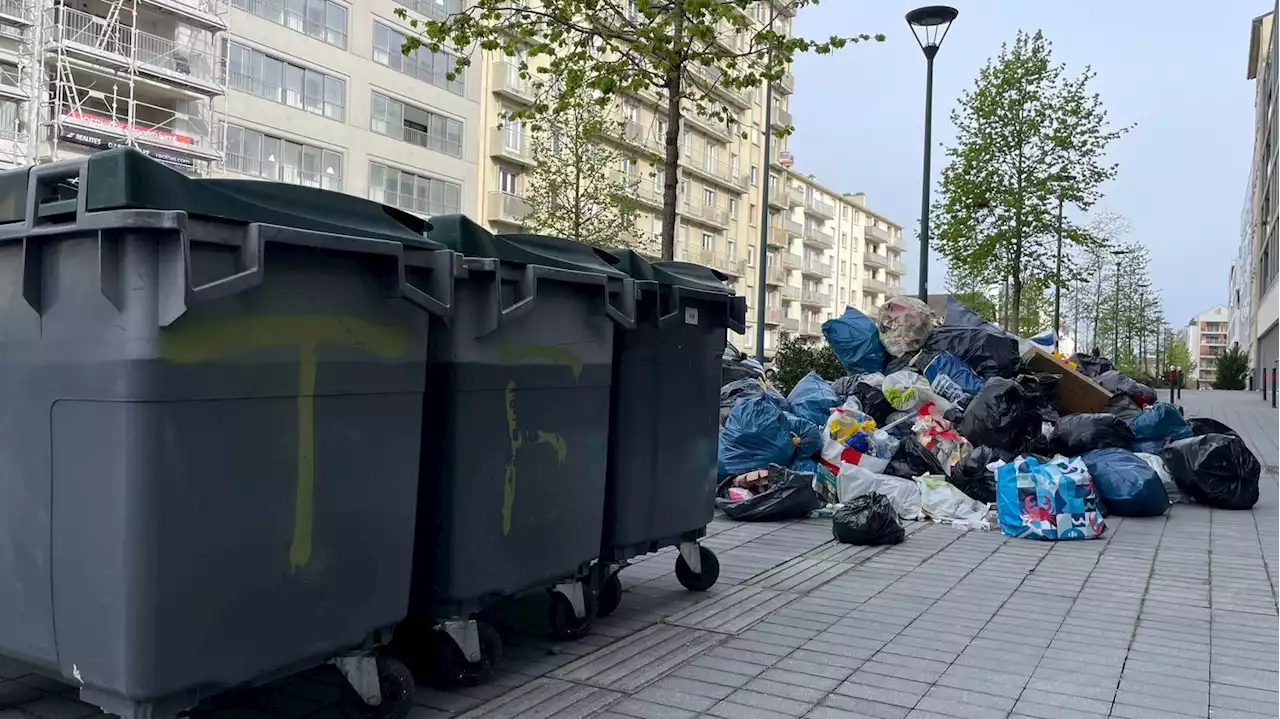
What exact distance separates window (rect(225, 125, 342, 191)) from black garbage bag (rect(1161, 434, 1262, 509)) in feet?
81.8

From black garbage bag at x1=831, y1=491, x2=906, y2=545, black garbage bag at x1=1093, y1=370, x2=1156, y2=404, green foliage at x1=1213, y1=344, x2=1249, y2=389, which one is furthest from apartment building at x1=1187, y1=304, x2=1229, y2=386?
black garbage bag at x1=831, y1=491, x2=906, y2=545

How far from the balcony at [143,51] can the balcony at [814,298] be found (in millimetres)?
53122

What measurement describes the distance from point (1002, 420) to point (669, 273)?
5.32m

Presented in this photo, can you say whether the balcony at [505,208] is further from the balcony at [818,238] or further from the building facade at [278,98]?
the balcony at [818,238]

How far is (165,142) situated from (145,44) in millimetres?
3083

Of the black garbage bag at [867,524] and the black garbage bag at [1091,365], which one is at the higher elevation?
the black garbage bag at [1091,365]

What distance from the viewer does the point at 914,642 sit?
462 cm

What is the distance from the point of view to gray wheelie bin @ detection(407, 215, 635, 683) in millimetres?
3668

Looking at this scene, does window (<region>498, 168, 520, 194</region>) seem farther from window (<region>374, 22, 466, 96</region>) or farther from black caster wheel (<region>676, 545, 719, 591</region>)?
black caster wheel (<region>676, 545, 719, 591</region>)

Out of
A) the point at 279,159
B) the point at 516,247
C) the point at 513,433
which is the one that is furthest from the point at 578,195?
the point at 513,433

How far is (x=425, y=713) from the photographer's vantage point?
141 inches

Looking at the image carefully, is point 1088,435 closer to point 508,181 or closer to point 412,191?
point 412,191

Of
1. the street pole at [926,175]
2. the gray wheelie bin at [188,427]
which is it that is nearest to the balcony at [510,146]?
the street pole at [926,175]

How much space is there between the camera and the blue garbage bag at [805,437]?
8.62 metres
